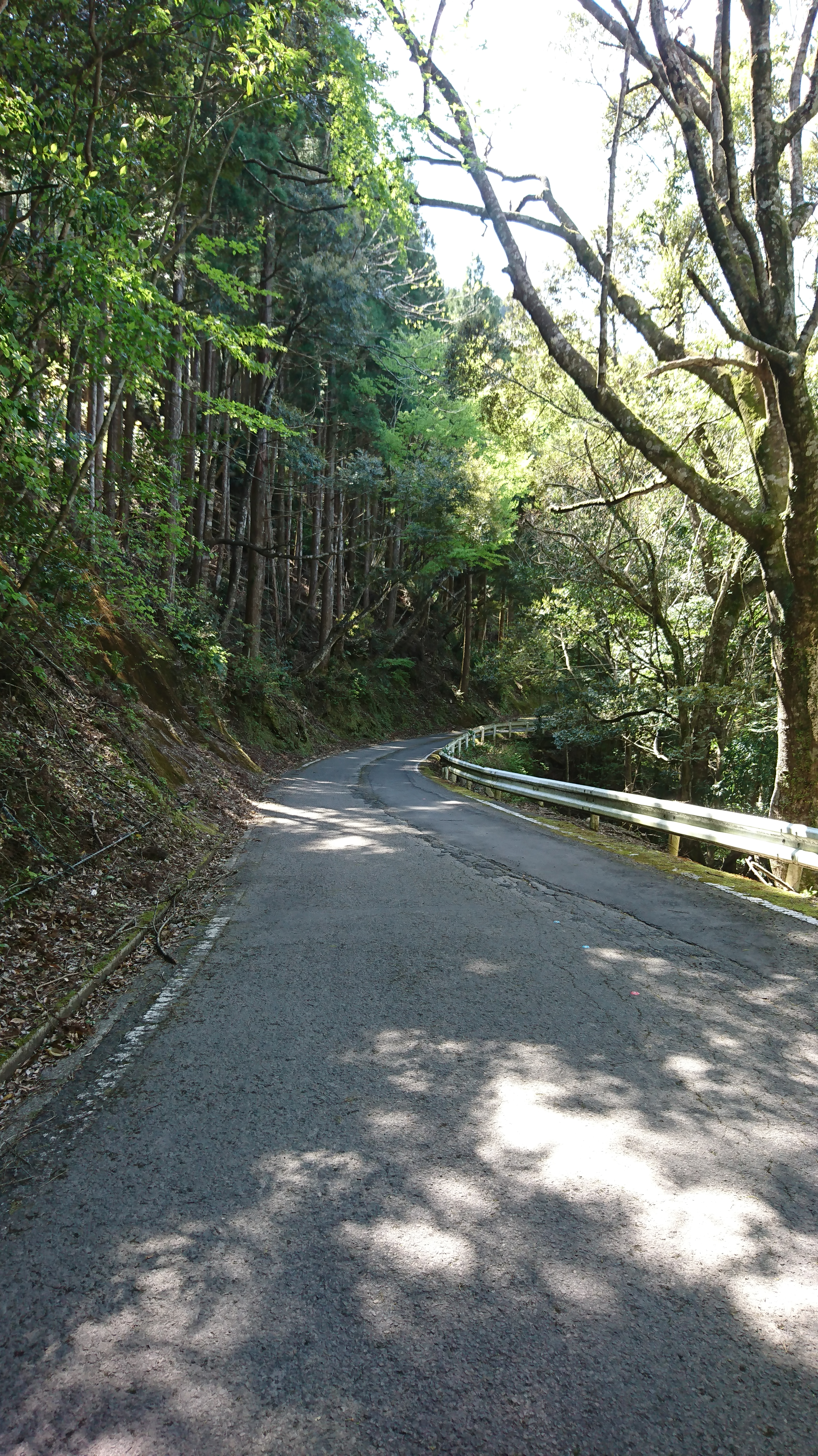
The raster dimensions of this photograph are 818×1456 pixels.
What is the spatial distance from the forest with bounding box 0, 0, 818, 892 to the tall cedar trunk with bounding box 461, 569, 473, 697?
483 inches

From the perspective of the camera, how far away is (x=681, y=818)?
9453 mm

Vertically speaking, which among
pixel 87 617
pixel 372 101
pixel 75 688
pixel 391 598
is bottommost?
pixel 75 688

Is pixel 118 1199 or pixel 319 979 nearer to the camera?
pixel 118 1199

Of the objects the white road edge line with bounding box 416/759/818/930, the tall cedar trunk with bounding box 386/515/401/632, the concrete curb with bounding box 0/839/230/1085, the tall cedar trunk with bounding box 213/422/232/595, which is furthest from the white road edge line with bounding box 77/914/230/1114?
the tall cedar trunk with bounding box 386/515/401/632

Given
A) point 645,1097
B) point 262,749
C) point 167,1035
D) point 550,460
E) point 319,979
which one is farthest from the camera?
point 262,749

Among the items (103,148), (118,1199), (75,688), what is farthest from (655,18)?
(118,1199)

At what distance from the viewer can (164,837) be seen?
30.3 ft

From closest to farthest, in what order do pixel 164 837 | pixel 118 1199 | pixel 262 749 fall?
pixel 118 1199 < pixel 164 837 < pixel 262 749

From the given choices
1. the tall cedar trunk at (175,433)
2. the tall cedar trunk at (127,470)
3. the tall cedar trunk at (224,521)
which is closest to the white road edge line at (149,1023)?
the tall cedar trunk at (127,470)

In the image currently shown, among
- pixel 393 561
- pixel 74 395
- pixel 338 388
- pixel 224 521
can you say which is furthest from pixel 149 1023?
pixel 393 561

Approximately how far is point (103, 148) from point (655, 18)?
6.00 m

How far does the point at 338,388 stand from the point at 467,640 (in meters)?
18.7

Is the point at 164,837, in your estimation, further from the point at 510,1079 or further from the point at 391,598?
the point at 391,598

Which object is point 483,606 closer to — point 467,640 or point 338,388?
point 467,640
